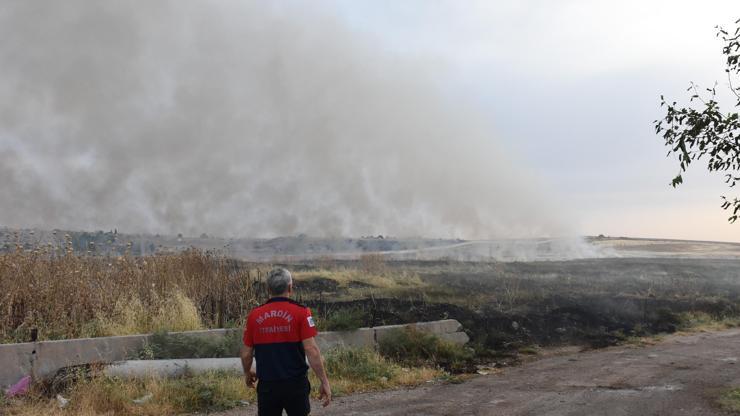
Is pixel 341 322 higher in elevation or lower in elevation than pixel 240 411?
higher

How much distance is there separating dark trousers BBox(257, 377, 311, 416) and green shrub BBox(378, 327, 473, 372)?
7.04 meters

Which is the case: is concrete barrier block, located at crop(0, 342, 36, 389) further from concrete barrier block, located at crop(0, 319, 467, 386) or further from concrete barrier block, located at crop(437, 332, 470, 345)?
concrete barrier block, located at crop(437, 332, 470, 345)

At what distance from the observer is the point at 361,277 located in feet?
86.2

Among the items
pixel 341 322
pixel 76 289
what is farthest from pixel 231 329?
pixel 76 289

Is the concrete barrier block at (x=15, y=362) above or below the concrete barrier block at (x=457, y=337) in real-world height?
above

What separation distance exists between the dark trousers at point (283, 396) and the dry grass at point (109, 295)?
→ 630 cm

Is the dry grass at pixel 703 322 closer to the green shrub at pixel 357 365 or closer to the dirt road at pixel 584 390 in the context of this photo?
the dirt road at pixel 584 390

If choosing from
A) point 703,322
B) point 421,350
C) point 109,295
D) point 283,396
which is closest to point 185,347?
point 109,295

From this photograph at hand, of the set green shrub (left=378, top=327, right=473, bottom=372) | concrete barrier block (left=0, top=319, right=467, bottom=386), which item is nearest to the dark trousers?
concrete barrier block (left=0, top=319, right=467, bottom=386)

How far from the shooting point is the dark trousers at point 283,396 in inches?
181

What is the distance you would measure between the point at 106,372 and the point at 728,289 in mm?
26251

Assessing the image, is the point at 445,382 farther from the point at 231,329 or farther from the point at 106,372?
the point at 106,372

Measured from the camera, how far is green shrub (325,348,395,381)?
1018 centimetres

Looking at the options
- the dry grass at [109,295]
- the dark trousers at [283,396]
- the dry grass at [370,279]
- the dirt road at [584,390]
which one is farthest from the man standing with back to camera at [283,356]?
the dry grass at [370,279]
